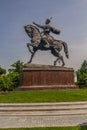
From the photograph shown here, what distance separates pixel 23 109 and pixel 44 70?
7.95 meters

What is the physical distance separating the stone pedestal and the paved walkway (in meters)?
6.61

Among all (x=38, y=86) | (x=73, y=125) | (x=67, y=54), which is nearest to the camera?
(x=73, y=125)

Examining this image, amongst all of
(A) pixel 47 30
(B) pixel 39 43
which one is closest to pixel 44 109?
→ (B) pixel 39 43

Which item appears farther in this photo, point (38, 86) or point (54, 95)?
point (38, 86)

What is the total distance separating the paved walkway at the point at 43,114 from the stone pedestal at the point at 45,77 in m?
6.61

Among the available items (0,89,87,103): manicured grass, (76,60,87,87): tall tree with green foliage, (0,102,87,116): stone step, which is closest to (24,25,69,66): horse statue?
(0,89,87,103): manicured grass

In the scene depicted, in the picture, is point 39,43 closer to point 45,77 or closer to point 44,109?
point 45,77

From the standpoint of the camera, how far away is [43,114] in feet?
51.6

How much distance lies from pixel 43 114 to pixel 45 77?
27.1ft

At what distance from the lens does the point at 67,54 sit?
25391 millimetres

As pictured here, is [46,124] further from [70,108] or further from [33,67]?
[33,67]

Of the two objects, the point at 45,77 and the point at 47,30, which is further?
the point at 47,30

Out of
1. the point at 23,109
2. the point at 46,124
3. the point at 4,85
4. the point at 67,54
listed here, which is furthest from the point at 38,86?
the point at 4,85

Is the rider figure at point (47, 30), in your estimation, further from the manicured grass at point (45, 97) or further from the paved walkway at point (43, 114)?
the paved walkway at point (43, 114)
